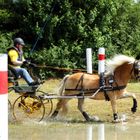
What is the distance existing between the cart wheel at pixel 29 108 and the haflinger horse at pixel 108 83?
49cm

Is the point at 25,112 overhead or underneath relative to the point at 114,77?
underneath

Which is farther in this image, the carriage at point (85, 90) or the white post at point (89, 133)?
the carriage at point (85, 90)

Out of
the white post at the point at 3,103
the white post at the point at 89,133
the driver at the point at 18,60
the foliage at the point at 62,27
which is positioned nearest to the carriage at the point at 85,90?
the driver at the point at 18,60

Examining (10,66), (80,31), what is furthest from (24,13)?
(10,66)

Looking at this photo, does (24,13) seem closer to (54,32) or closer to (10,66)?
(54,32)

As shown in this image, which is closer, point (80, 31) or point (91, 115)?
point (91, 115)

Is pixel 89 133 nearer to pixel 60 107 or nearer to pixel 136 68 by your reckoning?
pixel 60 107

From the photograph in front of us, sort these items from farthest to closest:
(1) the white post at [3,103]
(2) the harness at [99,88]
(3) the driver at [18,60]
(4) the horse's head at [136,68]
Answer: (2) the harness at [99,88] → (4) the horse's head at [136,68] → (3) the driver at [18,60] → (1) the white post at [3,103]

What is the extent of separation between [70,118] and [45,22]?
8997mm

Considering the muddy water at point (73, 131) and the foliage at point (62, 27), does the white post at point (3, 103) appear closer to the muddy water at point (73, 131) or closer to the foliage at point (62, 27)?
the muddy water at point (73, 131)

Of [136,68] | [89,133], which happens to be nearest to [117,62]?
[136,68]

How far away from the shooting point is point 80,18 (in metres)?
20.7

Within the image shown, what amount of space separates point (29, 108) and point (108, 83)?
192cm

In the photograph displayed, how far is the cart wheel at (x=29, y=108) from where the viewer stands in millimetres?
11750
